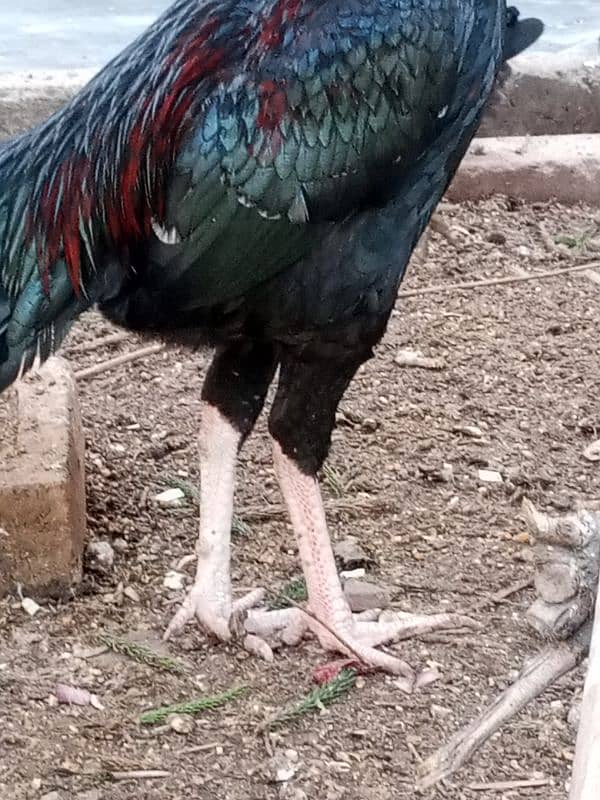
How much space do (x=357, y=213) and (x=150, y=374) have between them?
2.00 metres

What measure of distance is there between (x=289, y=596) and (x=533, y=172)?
125 inches

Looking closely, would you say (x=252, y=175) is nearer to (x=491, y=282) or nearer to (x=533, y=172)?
(x=491, y=282)

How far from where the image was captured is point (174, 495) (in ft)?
12.8

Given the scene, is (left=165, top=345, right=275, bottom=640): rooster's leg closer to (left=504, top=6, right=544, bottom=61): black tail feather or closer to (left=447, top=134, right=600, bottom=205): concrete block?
(left=504, top=6, right=544, bottom=61): black tail feather

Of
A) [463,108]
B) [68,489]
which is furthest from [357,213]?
[68,489]

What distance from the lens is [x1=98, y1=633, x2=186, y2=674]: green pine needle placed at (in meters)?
3.20

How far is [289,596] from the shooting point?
354 centimetres

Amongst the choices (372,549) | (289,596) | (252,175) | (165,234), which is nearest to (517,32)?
(252,175)

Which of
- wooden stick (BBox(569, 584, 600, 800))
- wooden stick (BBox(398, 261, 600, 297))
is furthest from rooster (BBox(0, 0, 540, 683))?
wooden stick (BBox(398, 261, 600, 297))

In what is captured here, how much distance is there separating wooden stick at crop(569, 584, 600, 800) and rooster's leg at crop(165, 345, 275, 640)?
1.79 metres

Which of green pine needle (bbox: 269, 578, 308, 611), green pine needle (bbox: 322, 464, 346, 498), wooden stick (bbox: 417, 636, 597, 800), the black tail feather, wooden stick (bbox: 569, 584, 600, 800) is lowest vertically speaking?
green pine needle (bbox: 269, 578, 308, 611)

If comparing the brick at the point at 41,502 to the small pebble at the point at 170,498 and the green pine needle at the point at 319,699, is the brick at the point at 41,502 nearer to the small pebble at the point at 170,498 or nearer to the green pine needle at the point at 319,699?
the small pebble at the point at 170,498

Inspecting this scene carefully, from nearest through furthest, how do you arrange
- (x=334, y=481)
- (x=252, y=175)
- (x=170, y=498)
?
(x=252, y=175)
(x=170, y=498)
(x=334, y=481)

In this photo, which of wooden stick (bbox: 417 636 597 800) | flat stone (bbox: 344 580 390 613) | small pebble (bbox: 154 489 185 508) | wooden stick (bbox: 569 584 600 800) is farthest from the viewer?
small pebble (bbox: 154 489 185 508)
